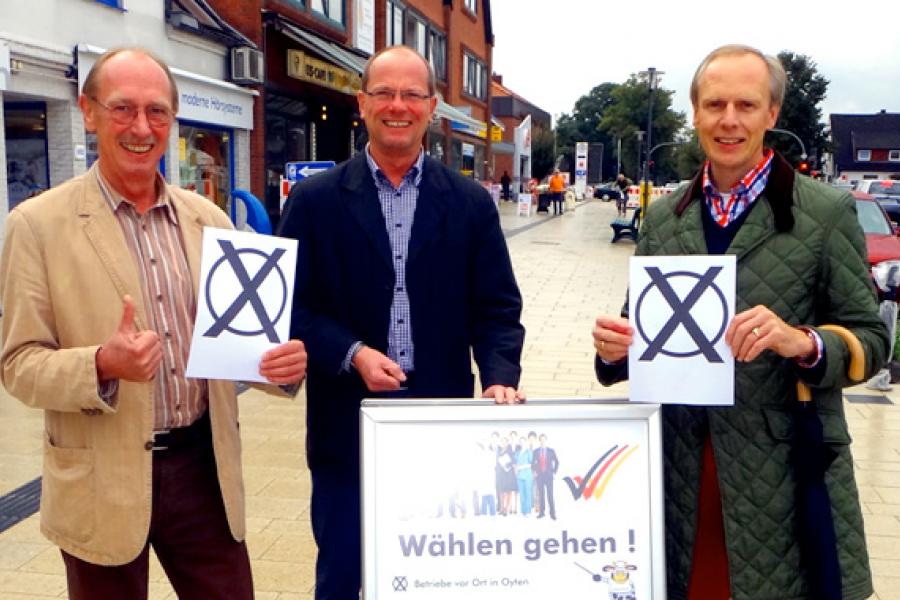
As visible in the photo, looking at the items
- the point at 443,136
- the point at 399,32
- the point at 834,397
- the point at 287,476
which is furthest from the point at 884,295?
the point at 443,136

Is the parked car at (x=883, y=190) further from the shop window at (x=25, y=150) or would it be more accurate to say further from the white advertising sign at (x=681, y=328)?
the white advertising sign at (x=681, y=328)

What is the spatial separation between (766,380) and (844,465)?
0.99 ft

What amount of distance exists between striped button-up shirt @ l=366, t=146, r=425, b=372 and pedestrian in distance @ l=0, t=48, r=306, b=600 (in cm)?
40

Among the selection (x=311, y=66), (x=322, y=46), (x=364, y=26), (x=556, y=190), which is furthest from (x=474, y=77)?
(x=322, y=46)

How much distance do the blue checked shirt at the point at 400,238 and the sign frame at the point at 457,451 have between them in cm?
49

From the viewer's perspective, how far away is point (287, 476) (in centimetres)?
531

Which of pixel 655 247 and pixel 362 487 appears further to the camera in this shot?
pixel 655 247

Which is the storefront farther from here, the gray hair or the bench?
the gray hair

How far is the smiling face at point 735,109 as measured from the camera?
87.7 inches

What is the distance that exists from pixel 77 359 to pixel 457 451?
98cm

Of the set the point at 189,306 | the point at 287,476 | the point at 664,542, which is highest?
the point at 189,306

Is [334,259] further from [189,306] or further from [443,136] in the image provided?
[443,136]

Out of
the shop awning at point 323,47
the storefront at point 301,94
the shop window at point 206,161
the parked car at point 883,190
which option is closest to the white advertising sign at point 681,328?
the shop window at point 206,161

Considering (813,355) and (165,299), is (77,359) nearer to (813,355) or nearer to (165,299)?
(165,299)
